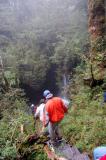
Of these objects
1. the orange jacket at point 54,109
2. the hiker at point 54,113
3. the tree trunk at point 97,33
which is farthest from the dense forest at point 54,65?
the orange jacket at point 54,109

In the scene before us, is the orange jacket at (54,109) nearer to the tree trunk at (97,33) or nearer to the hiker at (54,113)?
the hiker at (54,113)

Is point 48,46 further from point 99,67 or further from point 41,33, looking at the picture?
point 99,67

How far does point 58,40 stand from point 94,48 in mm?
7507

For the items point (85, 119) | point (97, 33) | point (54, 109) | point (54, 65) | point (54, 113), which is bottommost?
point (85, 119)

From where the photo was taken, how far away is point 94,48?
1517 centimetres

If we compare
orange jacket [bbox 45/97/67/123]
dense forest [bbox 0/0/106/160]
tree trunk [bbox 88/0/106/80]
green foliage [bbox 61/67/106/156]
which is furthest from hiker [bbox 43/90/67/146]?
tree trunk [bbox 88/0/106/80]

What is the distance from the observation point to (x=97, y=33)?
15.6 meters

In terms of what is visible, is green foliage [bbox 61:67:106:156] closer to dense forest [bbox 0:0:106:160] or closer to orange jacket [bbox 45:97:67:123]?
dense forest [bbox 0:0:106:160]

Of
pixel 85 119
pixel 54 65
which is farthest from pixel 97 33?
pixel 54 65

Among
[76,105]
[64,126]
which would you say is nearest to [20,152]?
[64,126]

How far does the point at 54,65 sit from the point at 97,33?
23.1 feet

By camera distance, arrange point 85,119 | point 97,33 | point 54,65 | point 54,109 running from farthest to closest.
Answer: point 54,65, point 97,33, point 85,119, point 54,109

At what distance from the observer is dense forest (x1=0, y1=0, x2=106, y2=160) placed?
9.52 meters

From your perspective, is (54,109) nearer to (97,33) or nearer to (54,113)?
(54,113)
